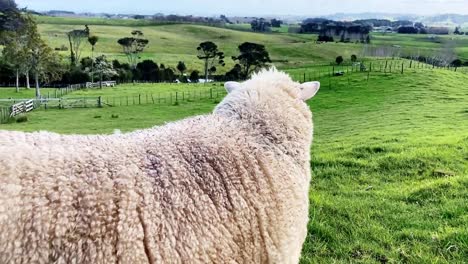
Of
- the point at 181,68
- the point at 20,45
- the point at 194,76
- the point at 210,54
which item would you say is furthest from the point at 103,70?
the point at 210,54

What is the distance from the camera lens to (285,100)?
4.29 metres

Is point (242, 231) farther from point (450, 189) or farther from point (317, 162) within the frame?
point (317, 162)

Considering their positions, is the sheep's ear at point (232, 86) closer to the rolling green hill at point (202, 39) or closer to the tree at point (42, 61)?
the tree at point (42, 61)

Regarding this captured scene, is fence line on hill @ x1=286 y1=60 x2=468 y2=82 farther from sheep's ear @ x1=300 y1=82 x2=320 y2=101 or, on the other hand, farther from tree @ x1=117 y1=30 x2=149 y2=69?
sheep's ear @ x1=300 y1=82 x2=320 y2=101

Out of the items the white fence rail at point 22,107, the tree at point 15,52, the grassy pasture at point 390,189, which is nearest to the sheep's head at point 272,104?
the grassy pasture at point 390,189

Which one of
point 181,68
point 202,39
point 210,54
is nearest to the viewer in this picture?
point 210,54

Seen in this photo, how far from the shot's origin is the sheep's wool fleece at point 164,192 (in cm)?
243

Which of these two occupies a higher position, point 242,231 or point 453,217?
point 242,231

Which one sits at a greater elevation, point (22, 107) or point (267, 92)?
point (267, 92)

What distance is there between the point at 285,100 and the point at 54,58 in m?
66.1

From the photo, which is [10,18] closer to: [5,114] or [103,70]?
[103,70]

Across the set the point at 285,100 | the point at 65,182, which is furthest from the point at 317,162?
the point at 65,182

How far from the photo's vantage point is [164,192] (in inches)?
113

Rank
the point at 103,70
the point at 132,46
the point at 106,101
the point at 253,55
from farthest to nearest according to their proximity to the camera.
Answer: the point at 132,46
the point at 253,55
the point at 103,70
the point at 106,101
